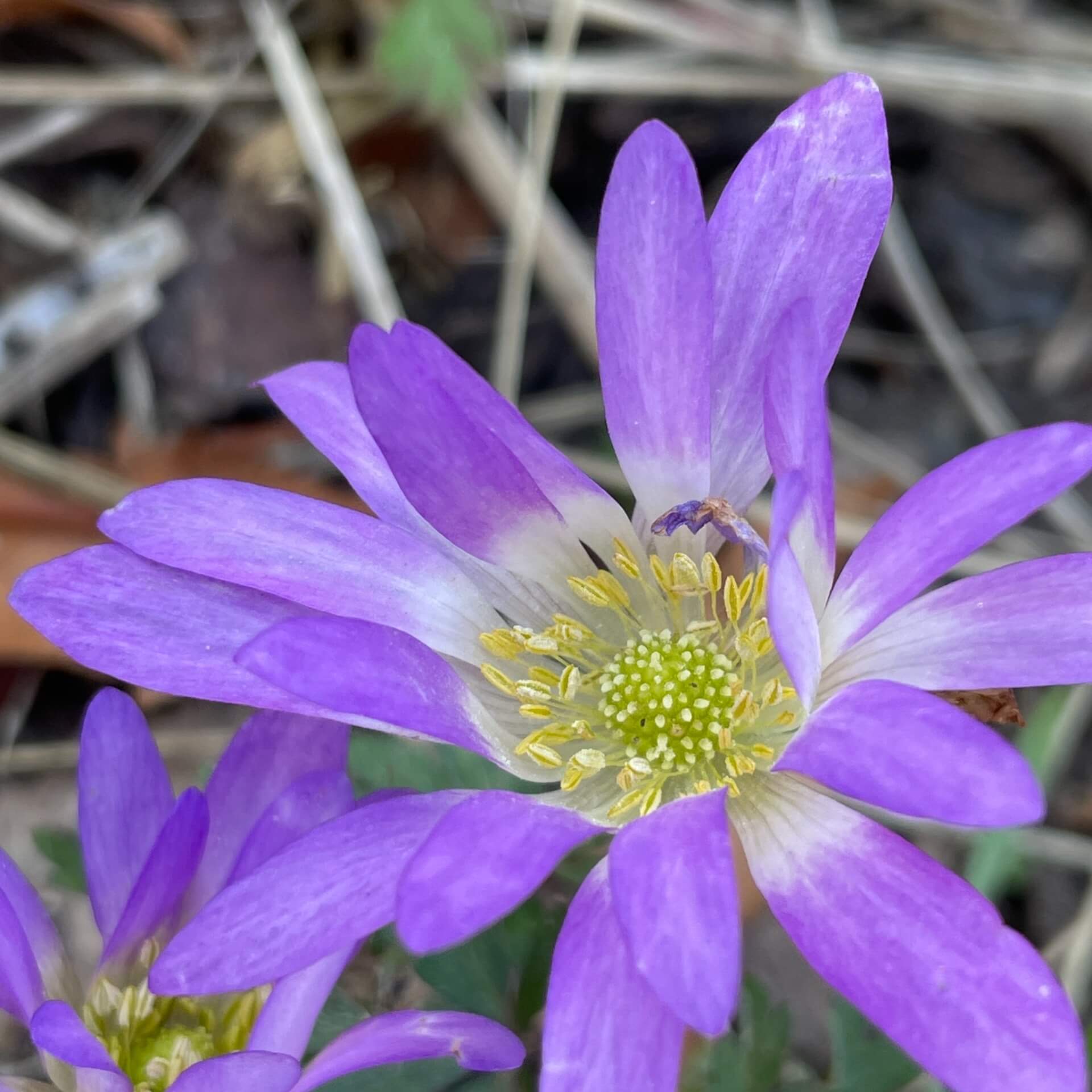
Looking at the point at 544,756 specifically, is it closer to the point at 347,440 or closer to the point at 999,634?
the point at 347,440

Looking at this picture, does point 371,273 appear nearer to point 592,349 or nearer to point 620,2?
point 592,349

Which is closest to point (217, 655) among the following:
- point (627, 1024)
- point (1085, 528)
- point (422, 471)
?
point (422, 471)

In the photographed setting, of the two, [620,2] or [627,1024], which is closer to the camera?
[627,1024]

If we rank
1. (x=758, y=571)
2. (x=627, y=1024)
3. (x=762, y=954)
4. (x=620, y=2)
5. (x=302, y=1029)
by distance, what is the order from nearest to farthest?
1. (x=627, y=1024)
2. (x=302, y=1029)
3. (x=758, y=571)
4. (x=762, y=954)
5. (x=620, y=2)

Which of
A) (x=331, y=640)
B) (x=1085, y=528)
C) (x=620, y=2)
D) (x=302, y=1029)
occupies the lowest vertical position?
(x=302, y=1029)

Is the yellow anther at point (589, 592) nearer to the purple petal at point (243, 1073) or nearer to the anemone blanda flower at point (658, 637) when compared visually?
the anemone blanda flower at point (658, 637)

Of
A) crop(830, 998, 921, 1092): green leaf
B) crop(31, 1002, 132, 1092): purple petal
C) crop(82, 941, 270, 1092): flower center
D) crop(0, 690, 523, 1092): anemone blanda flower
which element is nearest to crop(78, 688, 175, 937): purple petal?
crop(0, 690, 523, 1092): anemone blanda flower

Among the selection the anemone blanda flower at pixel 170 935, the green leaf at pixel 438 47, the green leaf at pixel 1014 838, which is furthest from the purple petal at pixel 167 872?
the green leaf at pixel 438 47

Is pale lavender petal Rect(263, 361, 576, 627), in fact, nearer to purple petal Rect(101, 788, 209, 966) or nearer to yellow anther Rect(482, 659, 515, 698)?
yellow anther Rect(482, 659, 515, 698)
